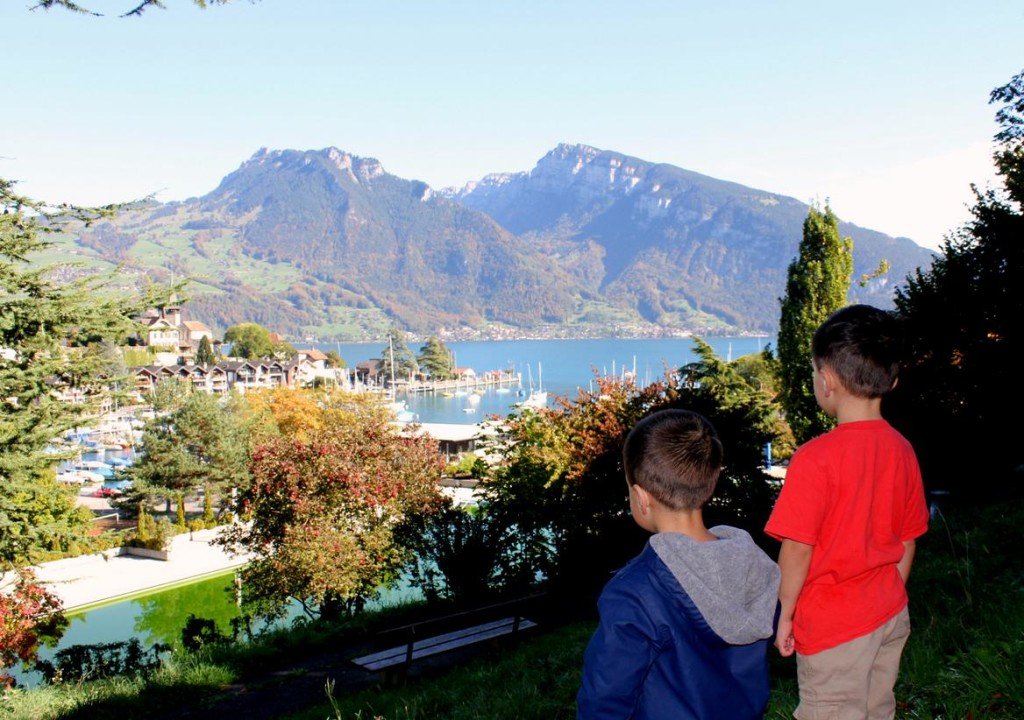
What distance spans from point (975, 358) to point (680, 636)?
53.4 ft

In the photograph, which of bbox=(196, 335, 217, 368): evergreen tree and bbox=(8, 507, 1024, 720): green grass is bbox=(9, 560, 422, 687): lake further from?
bbox=(196, 335, 217, 368): evergreen tree

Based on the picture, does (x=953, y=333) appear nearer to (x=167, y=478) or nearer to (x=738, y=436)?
(x=738, y=436)

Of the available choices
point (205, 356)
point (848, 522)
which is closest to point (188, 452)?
point (848, 522)

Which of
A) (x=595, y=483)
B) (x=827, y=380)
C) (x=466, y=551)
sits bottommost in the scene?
(x=466, y=551)

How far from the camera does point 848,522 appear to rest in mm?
2365

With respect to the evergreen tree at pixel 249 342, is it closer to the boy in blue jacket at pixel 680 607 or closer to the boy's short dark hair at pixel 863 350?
the boy's short dark hair at pixel 863 350

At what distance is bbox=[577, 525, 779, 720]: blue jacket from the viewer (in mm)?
1920

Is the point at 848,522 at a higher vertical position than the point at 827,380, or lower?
lower

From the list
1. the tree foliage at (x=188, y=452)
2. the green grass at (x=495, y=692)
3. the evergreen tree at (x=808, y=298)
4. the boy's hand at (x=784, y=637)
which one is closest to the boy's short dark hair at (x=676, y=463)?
the boy's hand at (x=784, y=637)

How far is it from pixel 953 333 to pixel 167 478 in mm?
28796

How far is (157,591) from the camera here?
22547mm

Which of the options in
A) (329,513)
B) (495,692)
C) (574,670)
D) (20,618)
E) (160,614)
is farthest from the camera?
(160,614)

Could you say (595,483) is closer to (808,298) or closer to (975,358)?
(975,358)

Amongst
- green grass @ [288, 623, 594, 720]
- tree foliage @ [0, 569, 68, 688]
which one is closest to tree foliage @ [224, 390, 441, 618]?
tree foliage @ [0, 569, 68, 688]
